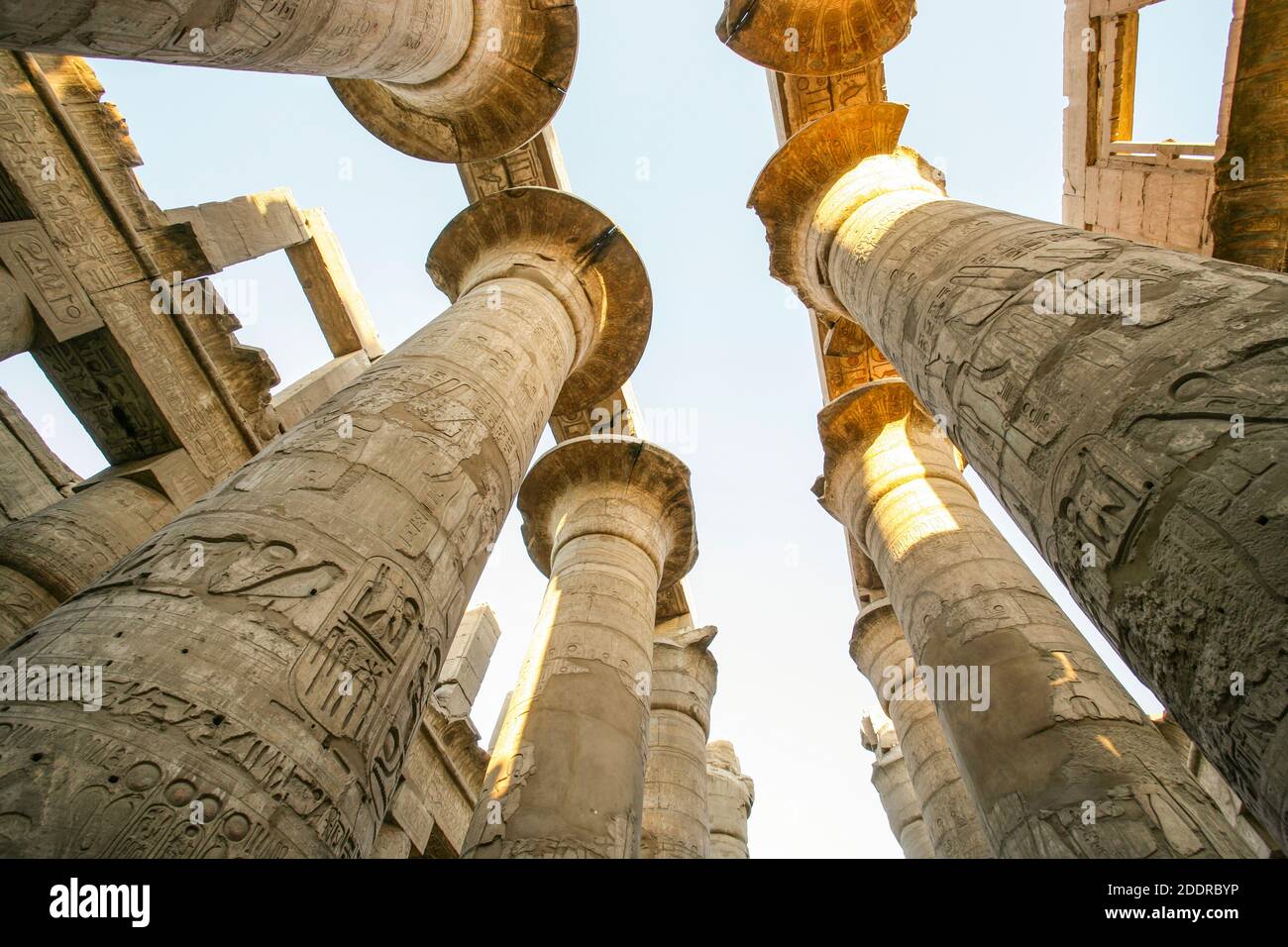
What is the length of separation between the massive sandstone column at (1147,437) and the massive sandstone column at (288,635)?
9.40 ft

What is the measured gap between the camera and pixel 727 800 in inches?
502

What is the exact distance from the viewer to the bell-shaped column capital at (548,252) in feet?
23.5

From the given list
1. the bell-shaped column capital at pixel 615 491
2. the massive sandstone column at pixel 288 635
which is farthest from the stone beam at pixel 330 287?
the massive sandstone column at pixel 288 635

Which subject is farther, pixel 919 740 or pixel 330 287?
pixel 330 287

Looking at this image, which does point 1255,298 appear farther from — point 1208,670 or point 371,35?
point 371,35

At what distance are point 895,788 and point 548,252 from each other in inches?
424

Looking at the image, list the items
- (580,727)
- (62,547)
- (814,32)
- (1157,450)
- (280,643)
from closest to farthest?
1. (1157,450)
2. (280,643)
3. (62,547)
4. (580,727)
5. (814,32)

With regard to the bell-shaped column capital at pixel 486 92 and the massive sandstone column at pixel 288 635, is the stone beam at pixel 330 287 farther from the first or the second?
the massive sandstone column at pixel 288 635

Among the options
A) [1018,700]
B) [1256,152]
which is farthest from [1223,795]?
[1256,152]

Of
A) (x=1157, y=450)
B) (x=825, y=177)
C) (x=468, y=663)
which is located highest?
(x=825, y=177)

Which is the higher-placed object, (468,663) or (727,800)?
(468,663)

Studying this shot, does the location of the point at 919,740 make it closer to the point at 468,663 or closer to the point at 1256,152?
the point at 468,663

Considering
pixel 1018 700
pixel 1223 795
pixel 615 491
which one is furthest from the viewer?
pixel 615 491

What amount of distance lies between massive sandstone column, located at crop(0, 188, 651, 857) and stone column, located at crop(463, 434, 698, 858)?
2209 millimetres
